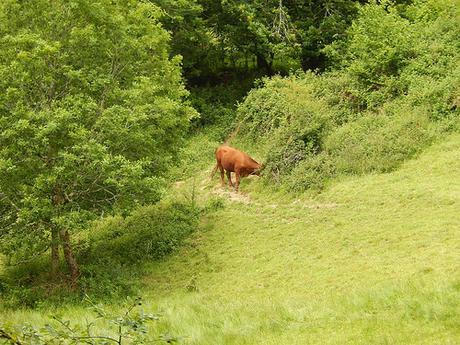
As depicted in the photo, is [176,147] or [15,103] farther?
[176,147]

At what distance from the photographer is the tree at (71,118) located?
14148 mm

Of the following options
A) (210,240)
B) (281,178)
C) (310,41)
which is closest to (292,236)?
(210,240)

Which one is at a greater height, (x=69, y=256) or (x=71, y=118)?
(x=71, y=118)

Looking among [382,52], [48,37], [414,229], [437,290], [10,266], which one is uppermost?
[48,37]

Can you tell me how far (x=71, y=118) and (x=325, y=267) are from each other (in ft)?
22.1

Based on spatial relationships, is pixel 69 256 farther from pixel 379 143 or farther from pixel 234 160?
pixel 379 143

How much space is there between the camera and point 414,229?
44.5 ft

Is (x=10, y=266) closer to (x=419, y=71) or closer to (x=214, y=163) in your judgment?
(x=214, y=163)

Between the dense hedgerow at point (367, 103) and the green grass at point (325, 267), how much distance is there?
3.05 ft

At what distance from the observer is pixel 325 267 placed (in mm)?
13242

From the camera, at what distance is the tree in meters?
14.1

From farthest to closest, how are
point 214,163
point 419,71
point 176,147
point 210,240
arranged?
point 214,163 → point 419,71 → point 176,147 → point 210,240

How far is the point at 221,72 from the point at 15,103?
702 inches

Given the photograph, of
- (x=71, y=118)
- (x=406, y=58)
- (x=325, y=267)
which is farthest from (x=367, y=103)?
(x=71, y=118)
